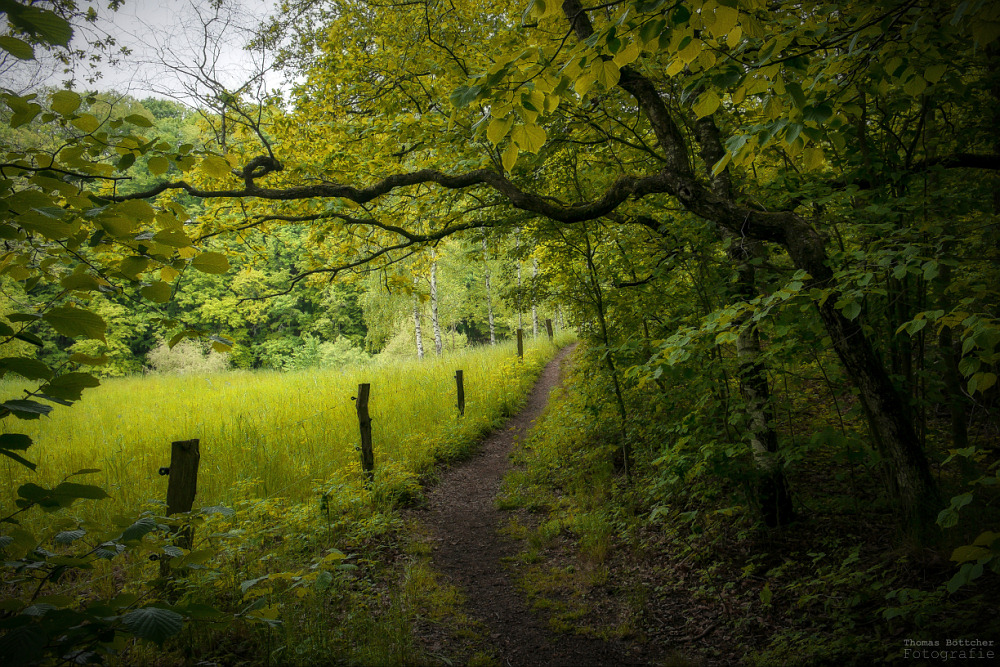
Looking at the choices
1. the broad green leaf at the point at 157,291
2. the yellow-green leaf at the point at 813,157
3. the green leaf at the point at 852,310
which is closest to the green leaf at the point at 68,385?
the broad green leaf at the point at 157,291

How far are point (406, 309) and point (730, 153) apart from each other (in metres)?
22.6

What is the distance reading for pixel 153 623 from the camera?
1.51 meters

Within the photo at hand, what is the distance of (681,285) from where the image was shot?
17.0 feet

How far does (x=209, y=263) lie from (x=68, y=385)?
586 millimetres

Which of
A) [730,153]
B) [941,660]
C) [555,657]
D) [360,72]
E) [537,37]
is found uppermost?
[360,72]

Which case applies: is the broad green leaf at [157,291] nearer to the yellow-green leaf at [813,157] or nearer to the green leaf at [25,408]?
the green leaf at [25,408]

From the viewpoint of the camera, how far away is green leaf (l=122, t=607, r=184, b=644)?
1.45 m

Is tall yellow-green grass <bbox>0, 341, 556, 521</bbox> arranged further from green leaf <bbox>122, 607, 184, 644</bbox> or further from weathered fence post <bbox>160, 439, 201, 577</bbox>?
green leaf <bbox>122, 607, 184, 644</bbox>

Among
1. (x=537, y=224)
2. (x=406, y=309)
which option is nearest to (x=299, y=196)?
(x=537, y=224)

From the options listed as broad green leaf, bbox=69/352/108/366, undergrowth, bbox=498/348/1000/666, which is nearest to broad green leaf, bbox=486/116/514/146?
broad green leaf, bbox=69/352/108/366

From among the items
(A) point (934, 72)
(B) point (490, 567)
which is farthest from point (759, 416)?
(B) point (490, 567)

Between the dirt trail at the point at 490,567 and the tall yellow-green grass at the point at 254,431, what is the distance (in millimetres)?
669

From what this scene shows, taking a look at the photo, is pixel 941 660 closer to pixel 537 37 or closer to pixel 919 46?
pixel 919 46

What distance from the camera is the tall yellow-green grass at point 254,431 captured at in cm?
576
